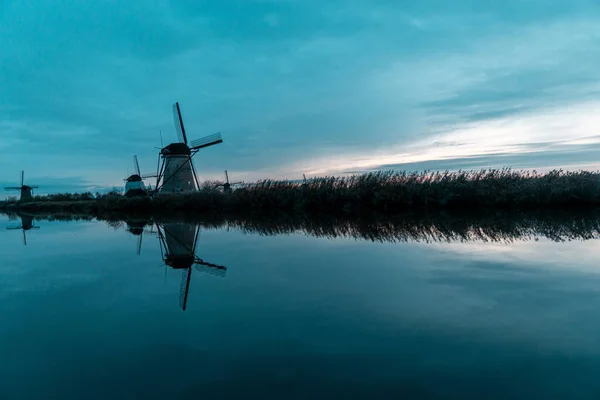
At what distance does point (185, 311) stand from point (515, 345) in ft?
10.0

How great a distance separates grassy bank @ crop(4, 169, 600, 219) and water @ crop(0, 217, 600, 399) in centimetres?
1036

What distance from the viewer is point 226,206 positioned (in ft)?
69.1

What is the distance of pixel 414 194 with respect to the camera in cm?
1683

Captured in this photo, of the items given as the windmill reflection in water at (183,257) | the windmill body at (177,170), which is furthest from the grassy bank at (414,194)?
the windmill body at (177,170)

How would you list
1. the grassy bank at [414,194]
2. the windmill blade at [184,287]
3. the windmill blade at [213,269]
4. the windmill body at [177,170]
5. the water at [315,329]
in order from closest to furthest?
the water at [315,329] → the windmill blade at [184,287] → the windmill blade at [213,269] → the grassy bank at [414,194] → the windmill body at [177,170]

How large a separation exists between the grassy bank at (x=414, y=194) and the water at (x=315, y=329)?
1036 cm

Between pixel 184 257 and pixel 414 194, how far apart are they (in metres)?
12.1

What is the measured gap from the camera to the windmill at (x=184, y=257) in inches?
210

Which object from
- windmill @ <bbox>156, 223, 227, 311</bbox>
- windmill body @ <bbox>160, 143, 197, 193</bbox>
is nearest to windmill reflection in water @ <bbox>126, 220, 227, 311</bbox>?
windmill @ <bbox>156, 223, 227, 311</bbox>

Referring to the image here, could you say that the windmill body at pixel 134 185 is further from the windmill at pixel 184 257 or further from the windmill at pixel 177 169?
the windmill at pixel 184 257

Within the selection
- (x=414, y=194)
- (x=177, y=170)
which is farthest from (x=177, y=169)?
(x=414, y=194)

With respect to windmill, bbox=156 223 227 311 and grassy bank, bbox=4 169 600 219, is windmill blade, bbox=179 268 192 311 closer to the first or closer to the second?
windmill, bbox=156 223 227 311

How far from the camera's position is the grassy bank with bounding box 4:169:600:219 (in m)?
15.5

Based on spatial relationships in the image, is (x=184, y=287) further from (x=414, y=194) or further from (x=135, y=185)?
(x=135, y=185)
